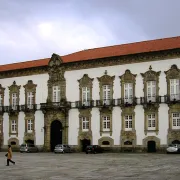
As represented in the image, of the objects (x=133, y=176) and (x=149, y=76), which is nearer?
(x=133, y=176)

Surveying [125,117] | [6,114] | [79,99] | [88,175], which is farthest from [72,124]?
[88,175]

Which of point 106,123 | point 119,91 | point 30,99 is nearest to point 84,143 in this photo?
point 106,123

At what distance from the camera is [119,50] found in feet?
177

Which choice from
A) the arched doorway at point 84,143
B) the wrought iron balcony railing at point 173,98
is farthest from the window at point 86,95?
the wrought iron balcony railing at point 173,98

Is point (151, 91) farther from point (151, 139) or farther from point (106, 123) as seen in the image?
point (106, 123)

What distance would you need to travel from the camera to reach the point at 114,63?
171 ft

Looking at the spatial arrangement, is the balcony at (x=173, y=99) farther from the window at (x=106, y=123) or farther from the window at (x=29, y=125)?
the window at (x=29, y=125)

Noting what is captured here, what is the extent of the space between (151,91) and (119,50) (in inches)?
308

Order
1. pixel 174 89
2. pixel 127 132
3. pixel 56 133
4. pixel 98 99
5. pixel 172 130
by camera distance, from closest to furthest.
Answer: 1. pixel 172 130
2. pixel 174 89
3. pixel 127 132
4. pixel 98 99
5. pixel 56 133

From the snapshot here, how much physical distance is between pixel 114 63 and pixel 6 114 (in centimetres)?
1908

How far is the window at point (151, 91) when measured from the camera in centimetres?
4916

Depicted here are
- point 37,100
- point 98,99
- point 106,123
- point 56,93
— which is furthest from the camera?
point 37,100

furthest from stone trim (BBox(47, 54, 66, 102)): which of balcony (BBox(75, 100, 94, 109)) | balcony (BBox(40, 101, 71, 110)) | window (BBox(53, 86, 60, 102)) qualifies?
balcony (BBox(75, 100, 94, 109))

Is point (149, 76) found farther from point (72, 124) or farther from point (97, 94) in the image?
point (72, 124)
